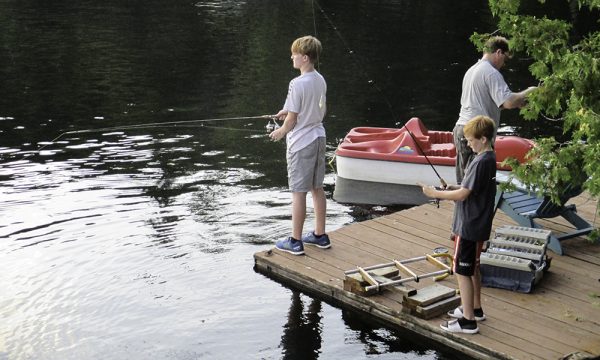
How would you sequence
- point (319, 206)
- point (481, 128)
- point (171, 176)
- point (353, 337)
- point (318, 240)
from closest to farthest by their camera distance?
point (481, 128)
point (353, 337)
point (319, 206)
point (318, 240)
point (171, 176)

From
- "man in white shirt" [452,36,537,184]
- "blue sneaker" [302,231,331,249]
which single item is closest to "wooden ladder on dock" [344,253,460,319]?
"blue sneaker" [302,231,331,249]

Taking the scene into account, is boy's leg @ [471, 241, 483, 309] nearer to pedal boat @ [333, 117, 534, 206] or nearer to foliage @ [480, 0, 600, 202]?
foliage @ [480, 0, 600, 202]

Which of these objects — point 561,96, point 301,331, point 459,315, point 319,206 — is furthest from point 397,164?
point 561,96

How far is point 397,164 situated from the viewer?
506 inches

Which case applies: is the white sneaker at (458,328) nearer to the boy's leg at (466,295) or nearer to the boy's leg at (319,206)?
the boy's leg at (466,295)

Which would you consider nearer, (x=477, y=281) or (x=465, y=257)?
(x=465, y=257)

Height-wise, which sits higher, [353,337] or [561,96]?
[561,96]

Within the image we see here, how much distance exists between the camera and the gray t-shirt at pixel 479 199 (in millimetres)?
7215

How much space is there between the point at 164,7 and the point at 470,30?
11.2 metres

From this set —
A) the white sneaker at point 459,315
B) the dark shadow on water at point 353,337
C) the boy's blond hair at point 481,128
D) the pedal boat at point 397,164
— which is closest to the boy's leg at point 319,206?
the dark shadow on water at point 353,337

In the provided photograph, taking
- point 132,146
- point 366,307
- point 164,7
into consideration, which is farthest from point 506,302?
point 164,7

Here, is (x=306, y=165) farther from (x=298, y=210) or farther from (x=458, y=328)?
(x=458, y=328)

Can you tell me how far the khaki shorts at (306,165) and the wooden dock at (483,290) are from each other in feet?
2.55

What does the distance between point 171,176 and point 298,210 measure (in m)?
4.77
